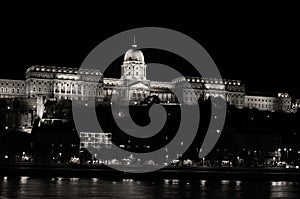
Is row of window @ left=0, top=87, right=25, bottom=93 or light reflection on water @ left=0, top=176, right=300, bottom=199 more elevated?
row of window @ left=0, top=87, right=25, bottom=93

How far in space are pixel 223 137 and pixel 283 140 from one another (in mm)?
10315

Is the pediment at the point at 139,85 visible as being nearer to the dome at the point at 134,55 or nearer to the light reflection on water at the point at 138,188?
the dome at the point at 134,55

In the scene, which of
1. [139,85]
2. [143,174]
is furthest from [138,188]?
[139,85]

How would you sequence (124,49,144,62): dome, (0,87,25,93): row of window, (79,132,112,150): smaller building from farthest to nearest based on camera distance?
(124,49,144,62): dome, (0,87,25,93): row of window, (79,132,112,150): smaller building

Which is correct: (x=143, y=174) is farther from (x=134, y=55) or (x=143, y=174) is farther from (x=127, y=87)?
(x=134, y=55)

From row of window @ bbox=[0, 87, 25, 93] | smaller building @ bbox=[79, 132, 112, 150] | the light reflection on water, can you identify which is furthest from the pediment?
the light reflection on water

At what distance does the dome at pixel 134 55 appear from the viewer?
559ft

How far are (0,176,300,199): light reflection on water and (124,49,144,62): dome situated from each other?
106788mm

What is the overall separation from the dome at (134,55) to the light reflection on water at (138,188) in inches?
4204

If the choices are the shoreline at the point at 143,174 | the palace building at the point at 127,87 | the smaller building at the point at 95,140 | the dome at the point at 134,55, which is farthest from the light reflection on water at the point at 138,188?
the dome at the point at 134,55

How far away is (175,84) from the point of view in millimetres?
168250

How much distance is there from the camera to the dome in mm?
170500

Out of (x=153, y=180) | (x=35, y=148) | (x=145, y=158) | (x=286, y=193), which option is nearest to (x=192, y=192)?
(x=286, y=193)

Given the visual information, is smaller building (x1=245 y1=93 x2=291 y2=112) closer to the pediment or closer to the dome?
the pediment
